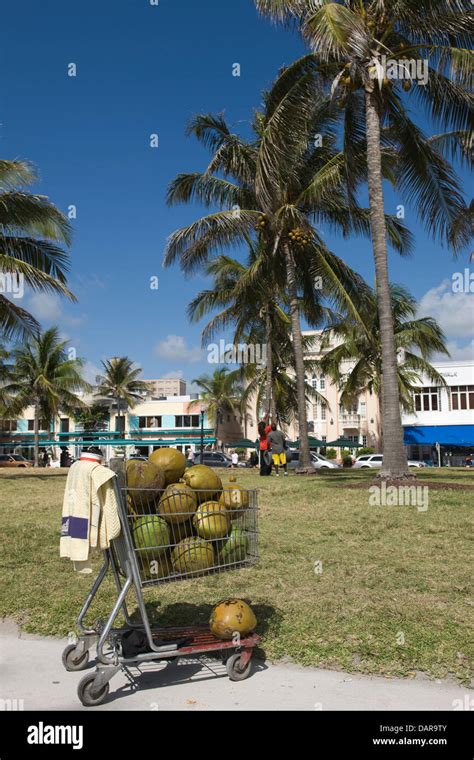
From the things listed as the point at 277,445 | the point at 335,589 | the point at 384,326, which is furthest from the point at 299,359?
the point at 335,589

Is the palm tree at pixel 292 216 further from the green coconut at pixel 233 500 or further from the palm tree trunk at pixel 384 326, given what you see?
the green coconut at pixel 233 500

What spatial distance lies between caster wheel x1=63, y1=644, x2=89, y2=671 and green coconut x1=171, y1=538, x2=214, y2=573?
837 millimetres

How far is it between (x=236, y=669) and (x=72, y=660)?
107cm

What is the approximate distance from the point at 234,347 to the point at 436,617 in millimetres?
25748

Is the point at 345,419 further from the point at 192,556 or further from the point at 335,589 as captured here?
the point at 192,556

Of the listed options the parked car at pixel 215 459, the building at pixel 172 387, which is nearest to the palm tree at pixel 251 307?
the parked car at pixel 215 459

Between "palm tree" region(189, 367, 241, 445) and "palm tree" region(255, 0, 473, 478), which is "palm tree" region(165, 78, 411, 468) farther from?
"palm tree" region(189, 367, 241, 445)

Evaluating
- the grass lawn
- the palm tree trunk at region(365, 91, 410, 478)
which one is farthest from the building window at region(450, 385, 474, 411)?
the grass lawn

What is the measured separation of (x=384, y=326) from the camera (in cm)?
1368

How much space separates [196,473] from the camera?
4.39 m

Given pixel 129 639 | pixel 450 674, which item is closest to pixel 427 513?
pixel 450 674

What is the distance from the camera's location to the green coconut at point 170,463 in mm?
4383

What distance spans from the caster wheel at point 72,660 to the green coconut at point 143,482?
3.34ft
